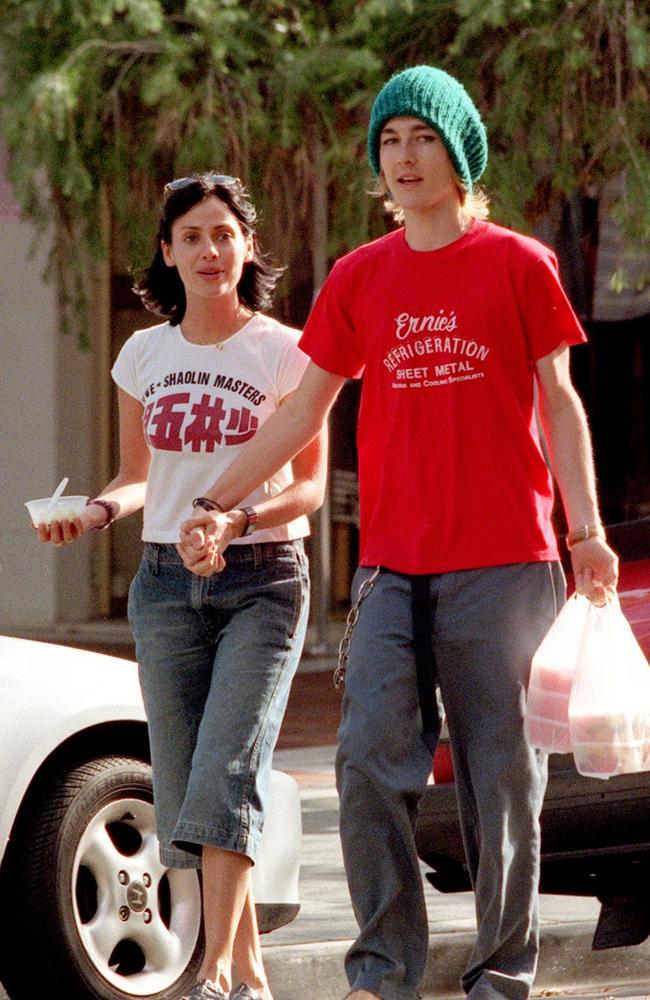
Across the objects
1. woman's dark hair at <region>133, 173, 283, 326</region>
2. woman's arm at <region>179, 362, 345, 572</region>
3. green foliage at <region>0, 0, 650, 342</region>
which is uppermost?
green foliage at <region>0, 0, 650, 342</region>

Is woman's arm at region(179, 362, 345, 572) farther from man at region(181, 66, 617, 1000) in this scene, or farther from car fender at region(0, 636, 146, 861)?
car fender at region(0, 636, 146, 861)

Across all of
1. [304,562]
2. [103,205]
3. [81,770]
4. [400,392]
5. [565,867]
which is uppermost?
[103,205]

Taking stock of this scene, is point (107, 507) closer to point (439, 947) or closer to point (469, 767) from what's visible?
point (469, 767)

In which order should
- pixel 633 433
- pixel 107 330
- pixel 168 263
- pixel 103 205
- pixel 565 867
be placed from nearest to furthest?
pixel 168 263, pixel 565 867, pixel 103 205, pixel 633 433, pixel 107 330

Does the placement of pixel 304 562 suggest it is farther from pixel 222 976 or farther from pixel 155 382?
pixel 222 976

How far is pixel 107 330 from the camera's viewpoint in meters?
16.1

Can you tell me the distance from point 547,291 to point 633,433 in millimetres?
10724

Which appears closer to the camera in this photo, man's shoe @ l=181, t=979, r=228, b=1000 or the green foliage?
man's shoe @ l=181, t=979, r=228, b=1000

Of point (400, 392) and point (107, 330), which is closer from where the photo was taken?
point (400, 392)

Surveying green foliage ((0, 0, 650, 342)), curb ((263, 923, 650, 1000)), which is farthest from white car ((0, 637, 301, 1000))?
green foliage ((0, 0, 650, 342))

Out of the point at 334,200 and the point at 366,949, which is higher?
the point at 334,200

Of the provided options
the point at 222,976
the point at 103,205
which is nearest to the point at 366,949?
the point at 222,976

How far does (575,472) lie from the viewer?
167 inches

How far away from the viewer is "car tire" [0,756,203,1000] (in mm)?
4977
